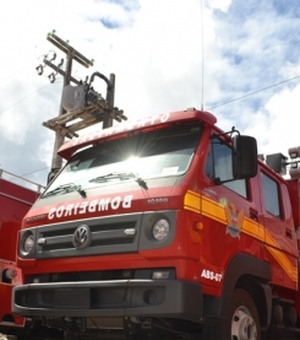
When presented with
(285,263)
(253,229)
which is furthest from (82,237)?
(285,263)

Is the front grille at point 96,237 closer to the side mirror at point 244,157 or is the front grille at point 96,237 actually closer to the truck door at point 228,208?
the truck door at point 228,208

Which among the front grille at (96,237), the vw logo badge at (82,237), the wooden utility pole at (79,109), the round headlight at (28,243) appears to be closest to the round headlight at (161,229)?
the front grille at (96,237)

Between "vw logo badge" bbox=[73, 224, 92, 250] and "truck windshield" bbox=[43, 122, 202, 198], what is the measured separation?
547mm

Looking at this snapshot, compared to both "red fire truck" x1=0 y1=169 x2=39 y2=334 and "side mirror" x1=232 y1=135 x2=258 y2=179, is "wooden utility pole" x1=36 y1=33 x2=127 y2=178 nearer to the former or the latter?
"red fire truck" x1=0 y1=169 x2=39 y2=334

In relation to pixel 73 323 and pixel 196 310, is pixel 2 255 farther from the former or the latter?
pixel 196 310

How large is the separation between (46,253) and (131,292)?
112 centimetres

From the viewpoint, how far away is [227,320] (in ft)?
14.3

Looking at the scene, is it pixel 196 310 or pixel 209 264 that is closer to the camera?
pixel 196 310

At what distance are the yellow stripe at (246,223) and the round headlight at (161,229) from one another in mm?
227

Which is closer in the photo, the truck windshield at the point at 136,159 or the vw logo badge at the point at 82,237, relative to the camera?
the vw logo badge at the point at 82,237

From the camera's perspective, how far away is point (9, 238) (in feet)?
23.8

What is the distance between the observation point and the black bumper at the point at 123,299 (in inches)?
152

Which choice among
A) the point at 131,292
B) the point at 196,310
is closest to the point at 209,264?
the point at 196,310

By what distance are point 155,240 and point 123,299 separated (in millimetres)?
564
